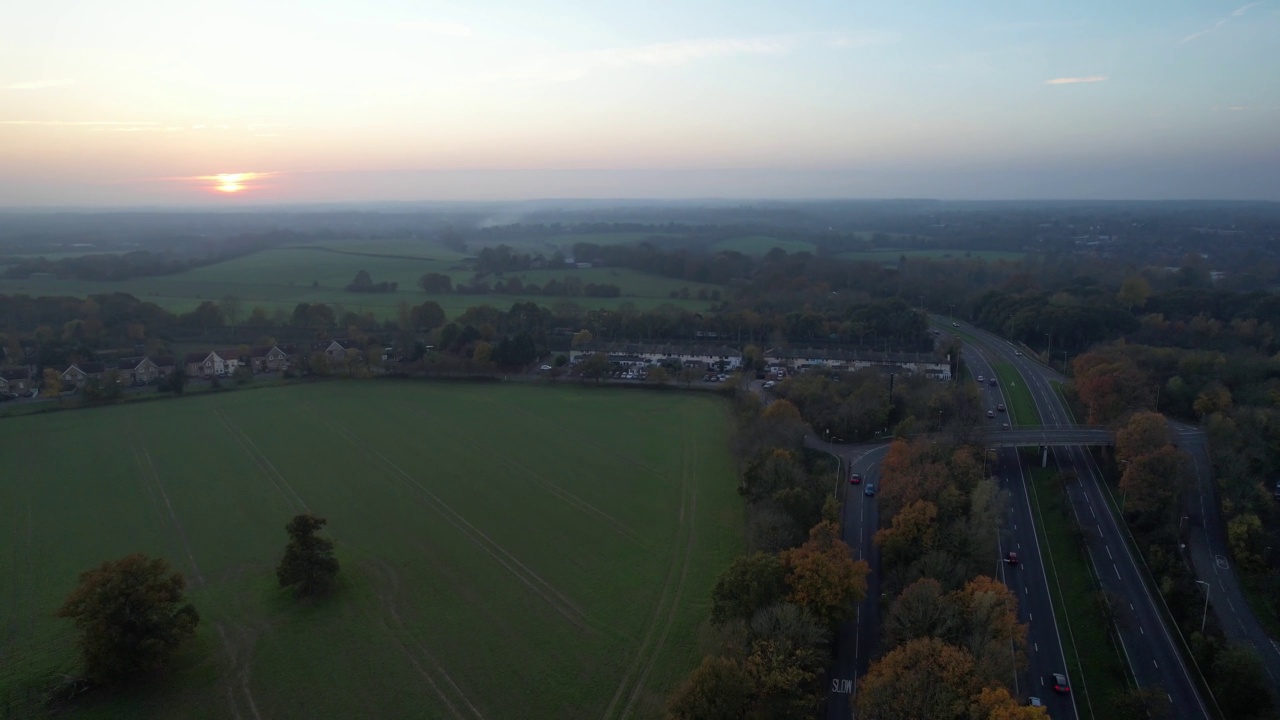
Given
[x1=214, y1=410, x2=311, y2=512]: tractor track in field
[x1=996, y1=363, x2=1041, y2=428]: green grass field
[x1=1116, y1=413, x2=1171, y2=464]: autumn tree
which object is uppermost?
[x1=1116, y1=413, x2=1171, y2=464]: autumn tree

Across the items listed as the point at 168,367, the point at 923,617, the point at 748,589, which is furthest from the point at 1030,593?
the point at 168,367

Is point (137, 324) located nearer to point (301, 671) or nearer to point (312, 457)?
point (312, 457)

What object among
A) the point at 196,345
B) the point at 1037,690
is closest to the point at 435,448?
the point at 1037,690

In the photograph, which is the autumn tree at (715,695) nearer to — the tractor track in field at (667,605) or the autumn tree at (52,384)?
the tractor track in field at (667,605)

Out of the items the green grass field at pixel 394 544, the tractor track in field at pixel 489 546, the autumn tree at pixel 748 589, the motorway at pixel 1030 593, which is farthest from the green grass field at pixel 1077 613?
the tractor track in field at pixel 489 546

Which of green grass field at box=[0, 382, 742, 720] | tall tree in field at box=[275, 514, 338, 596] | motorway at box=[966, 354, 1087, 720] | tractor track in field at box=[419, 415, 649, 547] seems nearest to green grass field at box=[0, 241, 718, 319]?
green grass field at box=[0, 382, 742, 720]

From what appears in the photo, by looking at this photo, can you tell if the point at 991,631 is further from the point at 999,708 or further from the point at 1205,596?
the point at 1205,596

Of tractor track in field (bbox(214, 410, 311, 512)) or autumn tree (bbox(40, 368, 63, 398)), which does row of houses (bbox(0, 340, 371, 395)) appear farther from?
tractor track in field (bbox(214, 410, 311, 512))
